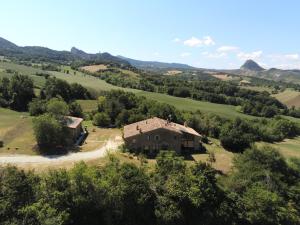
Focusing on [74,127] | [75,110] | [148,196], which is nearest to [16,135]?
[74,127]

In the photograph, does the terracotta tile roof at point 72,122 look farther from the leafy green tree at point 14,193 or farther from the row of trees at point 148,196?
the leafy green tree at point 14,193

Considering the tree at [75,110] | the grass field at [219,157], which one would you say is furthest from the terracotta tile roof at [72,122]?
the grass field at [219,157]

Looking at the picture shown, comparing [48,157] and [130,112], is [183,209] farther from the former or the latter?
[130,112]

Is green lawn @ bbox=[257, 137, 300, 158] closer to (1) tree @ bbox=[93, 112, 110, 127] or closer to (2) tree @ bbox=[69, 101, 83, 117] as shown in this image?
(1) tree @ bbox=[93, 112, 110, 127]

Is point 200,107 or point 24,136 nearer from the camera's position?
point 24,136

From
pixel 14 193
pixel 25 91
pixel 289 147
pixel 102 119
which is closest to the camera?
pixel 14 193

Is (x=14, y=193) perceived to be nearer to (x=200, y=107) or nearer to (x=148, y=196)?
(x=148, y=196)
